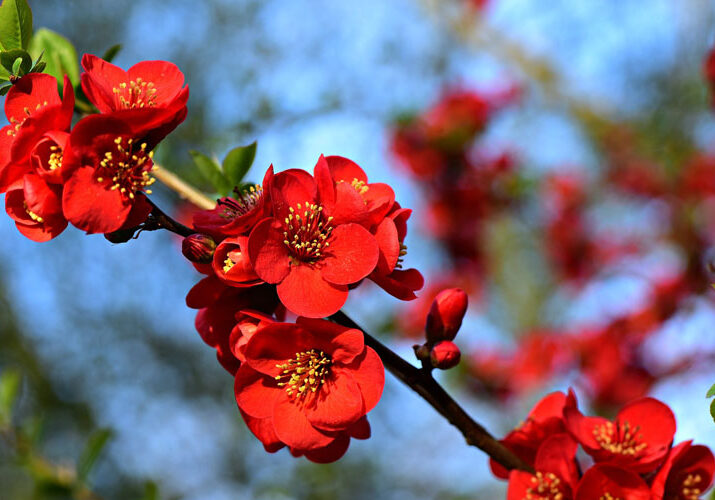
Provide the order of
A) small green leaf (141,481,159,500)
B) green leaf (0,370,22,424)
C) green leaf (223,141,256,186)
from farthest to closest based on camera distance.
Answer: green leaf (0,370,22,424), small green leaf (141,481,159,500), green leaf (223,141,256,186)

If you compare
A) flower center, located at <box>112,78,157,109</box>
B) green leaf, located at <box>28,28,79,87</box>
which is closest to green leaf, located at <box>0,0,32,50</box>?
flower center, located at <box>112,78,157,109</box>

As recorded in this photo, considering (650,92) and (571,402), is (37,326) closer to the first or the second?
(650,92)

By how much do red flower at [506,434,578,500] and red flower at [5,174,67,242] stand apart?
2.12 ft

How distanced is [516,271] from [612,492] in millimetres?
2872

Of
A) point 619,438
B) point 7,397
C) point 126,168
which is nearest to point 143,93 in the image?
point 126,168

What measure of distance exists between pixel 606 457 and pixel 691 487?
11cm

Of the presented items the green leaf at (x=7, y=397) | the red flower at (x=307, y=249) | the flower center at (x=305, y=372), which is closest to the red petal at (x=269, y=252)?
the red flower at (x=307, y=249)

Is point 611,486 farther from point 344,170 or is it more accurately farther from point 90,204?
point 90,204

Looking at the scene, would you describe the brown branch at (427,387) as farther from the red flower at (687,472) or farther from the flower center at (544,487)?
the red flower at (687,472)

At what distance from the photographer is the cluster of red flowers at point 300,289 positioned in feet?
2.59

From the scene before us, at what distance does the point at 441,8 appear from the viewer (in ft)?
13.4

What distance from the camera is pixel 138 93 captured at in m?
0.88

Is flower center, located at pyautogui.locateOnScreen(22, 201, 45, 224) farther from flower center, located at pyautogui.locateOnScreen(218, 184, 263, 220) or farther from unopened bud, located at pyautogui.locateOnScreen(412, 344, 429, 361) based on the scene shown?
unopened bud, located at pyautogui.locateOnScreen(412, 344, 429, 361)

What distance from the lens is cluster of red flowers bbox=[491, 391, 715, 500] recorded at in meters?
0.86
